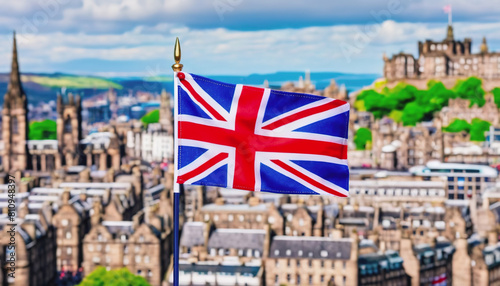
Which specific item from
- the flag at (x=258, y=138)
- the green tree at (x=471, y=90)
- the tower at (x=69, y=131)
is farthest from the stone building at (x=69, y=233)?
the green tree at (x=471, y=90)

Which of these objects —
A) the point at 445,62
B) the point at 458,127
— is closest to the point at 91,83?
the point at 458,127

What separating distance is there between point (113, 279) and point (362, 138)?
7002 cm

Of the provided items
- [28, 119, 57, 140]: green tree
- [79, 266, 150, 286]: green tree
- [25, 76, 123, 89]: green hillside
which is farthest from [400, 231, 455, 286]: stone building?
[28, 119, 57, 140]: green tree

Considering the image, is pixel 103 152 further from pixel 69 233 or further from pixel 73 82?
pixel 69 233

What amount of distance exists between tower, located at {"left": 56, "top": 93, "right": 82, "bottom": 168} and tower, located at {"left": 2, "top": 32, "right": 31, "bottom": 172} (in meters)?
3.85

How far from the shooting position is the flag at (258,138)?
50.9 feet

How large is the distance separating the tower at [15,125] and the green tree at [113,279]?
172ft

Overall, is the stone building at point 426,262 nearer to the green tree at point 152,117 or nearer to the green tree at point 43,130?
the green tree at point 43,130

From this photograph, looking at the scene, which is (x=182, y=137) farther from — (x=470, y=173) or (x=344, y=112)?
(x=470, y=173)

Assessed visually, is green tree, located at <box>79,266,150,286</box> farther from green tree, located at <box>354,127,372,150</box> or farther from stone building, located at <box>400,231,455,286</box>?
green tree, located at <box>354,127,372,150</box>

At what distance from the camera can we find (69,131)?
11300cm

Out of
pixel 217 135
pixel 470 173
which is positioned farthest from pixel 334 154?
pixel 470 173

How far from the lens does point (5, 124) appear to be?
11069cm

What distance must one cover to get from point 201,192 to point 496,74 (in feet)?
311
